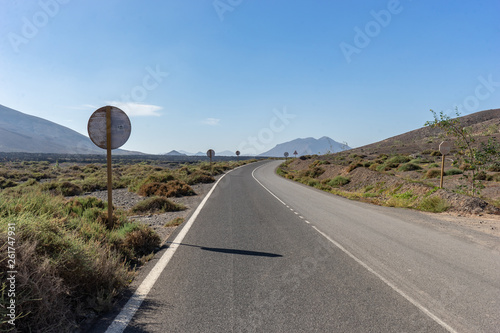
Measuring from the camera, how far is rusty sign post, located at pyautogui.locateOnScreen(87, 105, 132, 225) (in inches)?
290

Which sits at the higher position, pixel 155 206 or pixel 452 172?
pixel 452 172

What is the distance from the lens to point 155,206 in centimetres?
1312

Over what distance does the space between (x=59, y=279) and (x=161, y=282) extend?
1518 mm

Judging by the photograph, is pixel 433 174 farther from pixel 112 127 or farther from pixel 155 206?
pixel 112 127

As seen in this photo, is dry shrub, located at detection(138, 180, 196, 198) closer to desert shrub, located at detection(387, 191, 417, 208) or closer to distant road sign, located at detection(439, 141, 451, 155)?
desert shrub, located at detection(387, 191, 417, 208)

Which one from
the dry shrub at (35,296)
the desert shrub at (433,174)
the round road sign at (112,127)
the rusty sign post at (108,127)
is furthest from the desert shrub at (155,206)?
the desert shrub at (433,174)

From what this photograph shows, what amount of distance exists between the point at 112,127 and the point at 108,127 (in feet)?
0.34

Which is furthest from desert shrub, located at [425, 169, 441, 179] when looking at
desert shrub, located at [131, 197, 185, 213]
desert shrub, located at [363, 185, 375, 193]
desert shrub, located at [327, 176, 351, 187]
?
desert shrub, located at [131, 197, 185, 213]

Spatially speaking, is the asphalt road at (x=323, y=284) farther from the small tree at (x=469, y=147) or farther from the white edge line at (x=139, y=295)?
the small tree at (x=469, y=147)

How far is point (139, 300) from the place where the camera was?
4.12m

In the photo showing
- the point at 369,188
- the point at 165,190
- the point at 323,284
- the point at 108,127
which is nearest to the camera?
the point at 323,284

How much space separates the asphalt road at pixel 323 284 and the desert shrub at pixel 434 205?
5011mm

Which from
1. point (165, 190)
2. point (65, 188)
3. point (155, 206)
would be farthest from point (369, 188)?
point (65, 188)

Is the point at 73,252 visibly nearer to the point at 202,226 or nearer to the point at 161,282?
the point at 161,282
